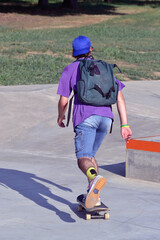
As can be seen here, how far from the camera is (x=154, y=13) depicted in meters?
43.4

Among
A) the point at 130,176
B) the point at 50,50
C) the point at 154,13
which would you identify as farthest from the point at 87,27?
the point at 130,176

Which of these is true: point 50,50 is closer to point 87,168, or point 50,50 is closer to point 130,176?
point 130,176

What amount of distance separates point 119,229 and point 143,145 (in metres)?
2.35

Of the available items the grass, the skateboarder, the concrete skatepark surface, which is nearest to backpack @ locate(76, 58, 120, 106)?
the skateboarder

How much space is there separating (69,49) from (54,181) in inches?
797

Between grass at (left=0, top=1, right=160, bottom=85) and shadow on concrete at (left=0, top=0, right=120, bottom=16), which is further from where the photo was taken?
shadow on concrete at (left=0, top=0, right=120, bottom=16)

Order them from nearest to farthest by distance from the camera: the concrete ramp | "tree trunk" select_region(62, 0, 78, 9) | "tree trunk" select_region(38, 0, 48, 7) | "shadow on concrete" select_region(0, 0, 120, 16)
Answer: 1. the concrete ramp
2. "shadow on concrete" select_region(0, 0, 120, 16)
3. "tree trunk" select_region(38, 0, 48, 7)
4. "tree trunk" select_region(62, 0, 78, 9)

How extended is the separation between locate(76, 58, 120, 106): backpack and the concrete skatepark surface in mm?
1196

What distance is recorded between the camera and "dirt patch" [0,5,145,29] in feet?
128

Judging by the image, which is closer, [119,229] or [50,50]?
[119,229]

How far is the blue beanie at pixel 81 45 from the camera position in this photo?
544cm

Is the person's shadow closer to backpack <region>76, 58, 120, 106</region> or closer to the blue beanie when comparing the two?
backpack <region>76, 58, 120, 106</region>

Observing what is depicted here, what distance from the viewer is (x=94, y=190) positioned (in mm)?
5207

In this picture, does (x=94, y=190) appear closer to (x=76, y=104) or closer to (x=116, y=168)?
(x=76, y=104)
